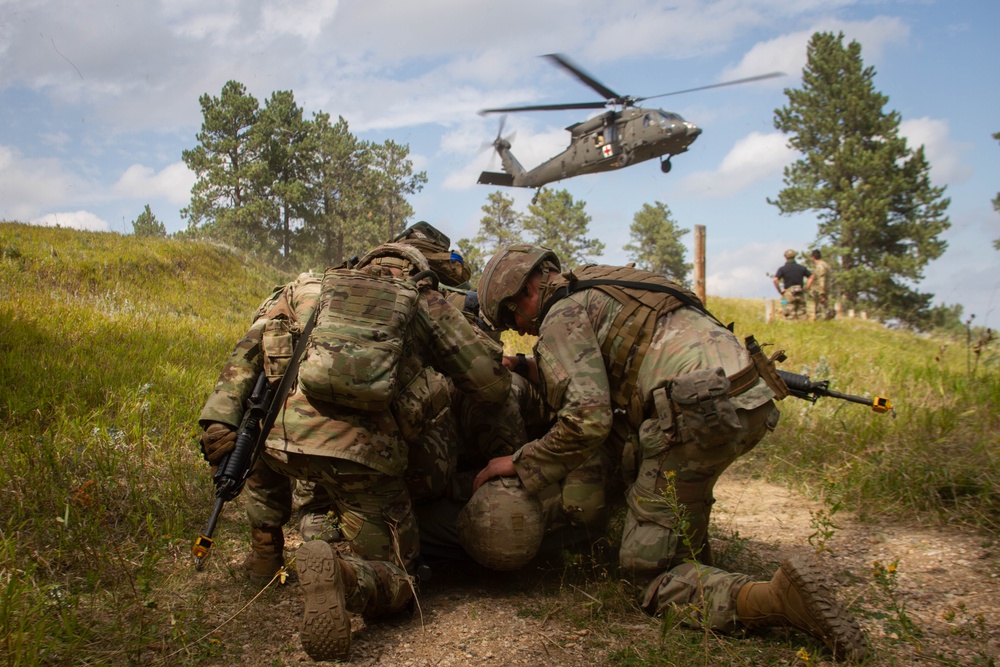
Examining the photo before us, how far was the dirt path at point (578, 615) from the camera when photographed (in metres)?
2.79

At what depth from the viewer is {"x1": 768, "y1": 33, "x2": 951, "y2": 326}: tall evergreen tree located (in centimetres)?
2591

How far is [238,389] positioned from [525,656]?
6.19 ft

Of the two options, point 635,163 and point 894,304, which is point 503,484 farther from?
point 894,304

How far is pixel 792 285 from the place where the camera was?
16.6 meters

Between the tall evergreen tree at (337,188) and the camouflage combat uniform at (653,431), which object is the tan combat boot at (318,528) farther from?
the tall evergreen tree at (337,188)

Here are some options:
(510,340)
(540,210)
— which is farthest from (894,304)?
(510,340)

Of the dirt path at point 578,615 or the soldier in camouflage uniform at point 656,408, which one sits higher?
the soldier in camouflage uniform at point 656,408

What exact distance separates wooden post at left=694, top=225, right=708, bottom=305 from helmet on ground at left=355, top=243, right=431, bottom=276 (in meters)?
7.96

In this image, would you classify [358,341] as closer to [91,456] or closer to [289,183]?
[91,456]

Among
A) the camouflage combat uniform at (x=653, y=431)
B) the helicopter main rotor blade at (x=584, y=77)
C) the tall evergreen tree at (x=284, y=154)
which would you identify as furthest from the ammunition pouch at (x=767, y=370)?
the tall evergreen tree at (x=284, y=154)

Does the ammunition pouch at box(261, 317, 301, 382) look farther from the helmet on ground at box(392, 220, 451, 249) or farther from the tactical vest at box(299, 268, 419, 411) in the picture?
the helmet on ground at box(392, 220, 451, 249)

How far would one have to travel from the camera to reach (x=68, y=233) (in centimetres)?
1225

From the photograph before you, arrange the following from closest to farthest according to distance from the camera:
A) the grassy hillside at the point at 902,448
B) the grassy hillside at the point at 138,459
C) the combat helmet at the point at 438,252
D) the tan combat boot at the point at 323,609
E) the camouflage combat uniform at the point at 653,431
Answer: the tan combat boot at the point at 323,609 → the grassy hillside at the point at 138,459 → the camouflage combat uniform at the point at 653,431 → the grassy hillside at the point at 902,448 → the combat helmet at the point at 438,252

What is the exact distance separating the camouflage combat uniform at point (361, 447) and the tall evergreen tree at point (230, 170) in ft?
89.6
